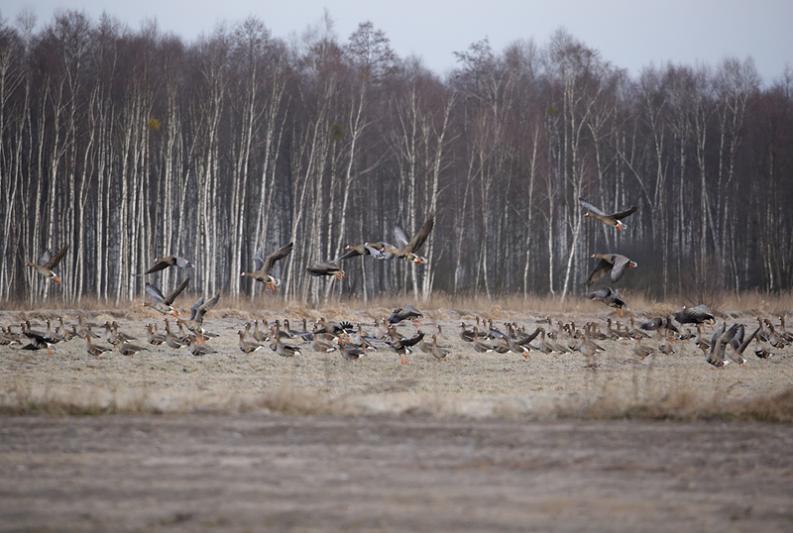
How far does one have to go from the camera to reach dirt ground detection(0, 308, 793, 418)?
12492 millimetres

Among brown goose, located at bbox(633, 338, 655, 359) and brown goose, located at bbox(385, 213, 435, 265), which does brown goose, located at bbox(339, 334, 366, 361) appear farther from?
brown goose, located at bbox(633, 338, 655, 359)

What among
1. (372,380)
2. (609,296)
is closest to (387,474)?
(372,380)

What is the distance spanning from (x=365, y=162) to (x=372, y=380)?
33.6 m

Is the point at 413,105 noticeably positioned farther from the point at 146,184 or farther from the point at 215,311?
the point at 215,311

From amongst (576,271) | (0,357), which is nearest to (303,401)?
(0,357)

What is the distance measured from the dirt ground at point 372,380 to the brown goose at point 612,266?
5.67 ft

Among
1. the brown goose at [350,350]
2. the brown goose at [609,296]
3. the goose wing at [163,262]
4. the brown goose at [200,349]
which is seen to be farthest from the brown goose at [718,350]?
the goose wing at [163,262]

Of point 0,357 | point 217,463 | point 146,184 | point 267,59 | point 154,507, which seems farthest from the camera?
point 267,59

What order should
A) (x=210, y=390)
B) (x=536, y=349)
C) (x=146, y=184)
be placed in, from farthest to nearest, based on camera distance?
1. (x=146, y=184)
2. (x=536, y=349)
3. (x=210, y=390)

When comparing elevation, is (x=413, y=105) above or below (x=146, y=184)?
above

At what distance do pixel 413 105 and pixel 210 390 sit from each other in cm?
2741

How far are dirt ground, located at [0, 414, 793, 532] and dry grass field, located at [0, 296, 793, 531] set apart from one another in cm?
2

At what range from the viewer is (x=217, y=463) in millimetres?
9242

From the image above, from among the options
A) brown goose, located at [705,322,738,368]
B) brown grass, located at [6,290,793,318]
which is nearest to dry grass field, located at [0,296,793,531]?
brown goose, located at [705,322,738,368]
